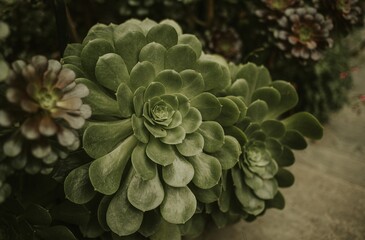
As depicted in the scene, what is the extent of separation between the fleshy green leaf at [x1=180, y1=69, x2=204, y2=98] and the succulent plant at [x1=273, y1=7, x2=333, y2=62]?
2.03ft

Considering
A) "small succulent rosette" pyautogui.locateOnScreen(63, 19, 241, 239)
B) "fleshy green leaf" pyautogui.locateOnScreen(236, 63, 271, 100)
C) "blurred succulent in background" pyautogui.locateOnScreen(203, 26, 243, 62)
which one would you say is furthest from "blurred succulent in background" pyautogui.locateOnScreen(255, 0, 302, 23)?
"small succulent rosette" pyautogui.locateOnScreen(63, 19, 241, 239)

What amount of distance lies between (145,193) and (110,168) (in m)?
0.11

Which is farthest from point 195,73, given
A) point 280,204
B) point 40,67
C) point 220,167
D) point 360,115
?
point 360,115

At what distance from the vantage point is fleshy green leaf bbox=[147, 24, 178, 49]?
1.10 metres

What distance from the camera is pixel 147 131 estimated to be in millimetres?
A: 1071

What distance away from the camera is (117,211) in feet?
3.36

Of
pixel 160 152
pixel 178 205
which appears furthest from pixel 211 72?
pixel 178 205

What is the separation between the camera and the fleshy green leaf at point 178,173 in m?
1.04

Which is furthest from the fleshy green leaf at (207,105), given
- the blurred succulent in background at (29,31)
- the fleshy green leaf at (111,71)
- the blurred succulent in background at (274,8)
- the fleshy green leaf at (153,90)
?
the blurred succulent in background at (29,31)

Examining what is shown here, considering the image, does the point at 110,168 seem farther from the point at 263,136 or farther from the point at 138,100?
the point at 263,136

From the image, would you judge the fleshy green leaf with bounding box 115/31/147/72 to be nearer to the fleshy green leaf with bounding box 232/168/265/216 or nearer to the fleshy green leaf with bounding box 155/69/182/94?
the fleshy green leaf with bounding box 155/69/182/94

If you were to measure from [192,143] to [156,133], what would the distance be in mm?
105

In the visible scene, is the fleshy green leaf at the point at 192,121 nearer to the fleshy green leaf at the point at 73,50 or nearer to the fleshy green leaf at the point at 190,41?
the fleshy green leaf at the point at 190,41

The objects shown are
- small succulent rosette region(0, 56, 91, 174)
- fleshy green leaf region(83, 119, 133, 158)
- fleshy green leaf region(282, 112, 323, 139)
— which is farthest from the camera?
fleshy green leaf region(282, 112, 323, 139)
